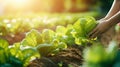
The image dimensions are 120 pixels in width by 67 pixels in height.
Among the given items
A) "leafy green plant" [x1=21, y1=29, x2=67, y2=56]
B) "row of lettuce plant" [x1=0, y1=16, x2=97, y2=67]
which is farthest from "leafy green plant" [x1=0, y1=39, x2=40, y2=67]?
"leafy green plant" [x1=21, y1=29, x2=67, y2=56]

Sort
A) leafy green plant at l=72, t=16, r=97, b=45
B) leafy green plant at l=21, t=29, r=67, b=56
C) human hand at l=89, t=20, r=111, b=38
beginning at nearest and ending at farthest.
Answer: leafy green plant at l=21, t=29, r=67, b=56, human hand at l=89, t=20, r=111, b=38, leafy green plant at l=72, t=16, r=97, b=45

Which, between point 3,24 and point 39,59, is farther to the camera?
point 3,24

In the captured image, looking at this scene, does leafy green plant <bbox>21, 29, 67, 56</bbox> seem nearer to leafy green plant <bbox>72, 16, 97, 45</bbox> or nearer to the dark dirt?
the dark dirt

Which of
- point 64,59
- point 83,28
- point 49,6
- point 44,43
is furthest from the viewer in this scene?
point 49,6

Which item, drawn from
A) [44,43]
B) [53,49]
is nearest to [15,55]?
[53,49]

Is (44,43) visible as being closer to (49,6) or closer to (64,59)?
(64,59)

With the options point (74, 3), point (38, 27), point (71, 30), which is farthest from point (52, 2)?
point (71, 30)

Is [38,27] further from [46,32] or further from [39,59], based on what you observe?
[39,59]

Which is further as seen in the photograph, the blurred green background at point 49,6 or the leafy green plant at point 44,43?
the blurred green background at point 49,6

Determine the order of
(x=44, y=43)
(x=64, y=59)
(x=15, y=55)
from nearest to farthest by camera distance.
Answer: (x=15, y=55) < (x=64, y=59) < (x=44, y=43)

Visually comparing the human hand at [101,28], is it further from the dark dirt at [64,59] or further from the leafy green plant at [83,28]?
the dark dirt at [64,59]

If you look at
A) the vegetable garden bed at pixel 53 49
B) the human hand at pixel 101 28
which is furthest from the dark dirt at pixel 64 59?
the human hand at pixel 101 28
